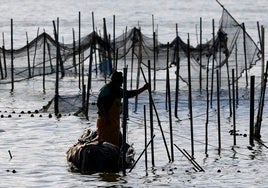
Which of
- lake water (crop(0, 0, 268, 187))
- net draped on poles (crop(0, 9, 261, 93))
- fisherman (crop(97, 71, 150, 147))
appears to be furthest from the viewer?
net draped on poles (crop(0, 9, 261, 93))

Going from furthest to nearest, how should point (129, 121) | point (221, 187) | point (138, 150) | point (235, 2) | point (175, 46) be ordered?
point (235, 2)
point (175, 46)
point (129, 121)
point (138, 150)
point (221, 187)

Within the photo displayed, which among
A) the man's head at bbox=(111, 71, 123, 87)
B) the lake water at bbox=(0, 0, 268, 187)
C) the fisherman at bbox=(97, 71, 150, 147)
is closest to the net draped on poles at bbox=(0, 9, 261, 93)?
the lake water at bbox=(0, 0, 268, 187)

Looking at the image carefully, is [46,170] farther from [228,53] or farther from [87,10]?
[87,10]

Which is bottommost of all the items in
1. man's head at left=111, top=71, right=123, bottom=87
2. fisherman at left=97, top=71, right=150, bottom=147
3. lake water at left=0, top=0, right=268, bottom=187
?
lake water at left=0, top=0, right=268, bottom=187

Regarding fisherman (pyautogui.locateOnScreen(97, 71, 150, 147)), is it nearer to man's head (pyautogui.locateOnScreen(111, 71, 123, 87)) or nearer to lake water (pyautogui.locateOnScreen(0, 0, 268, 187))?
man's head (pyautogui.locateOnScreen(111, 71, 123, 87))

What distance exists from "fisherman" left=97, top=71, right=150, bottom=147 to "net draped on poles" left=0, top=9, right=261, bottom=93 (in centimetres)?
706

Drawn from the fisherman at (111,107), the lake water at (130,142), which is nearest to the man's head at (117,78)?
the fisherman at (111,107)

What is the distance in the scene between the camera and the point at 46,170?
1272 cm

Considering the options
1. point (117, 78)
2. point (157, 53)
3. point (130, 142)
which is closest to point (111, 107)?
point (117, 78)

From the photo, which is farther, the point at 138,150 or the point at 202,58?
the point at 202,58

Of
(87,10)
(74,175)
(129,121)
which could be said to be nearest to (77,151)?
(74,175)

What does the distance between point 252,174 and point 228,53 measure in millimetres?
8911

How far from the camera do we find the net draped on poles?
21250 millimetres

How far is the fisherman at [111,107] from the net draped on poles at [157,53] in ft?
23.2
